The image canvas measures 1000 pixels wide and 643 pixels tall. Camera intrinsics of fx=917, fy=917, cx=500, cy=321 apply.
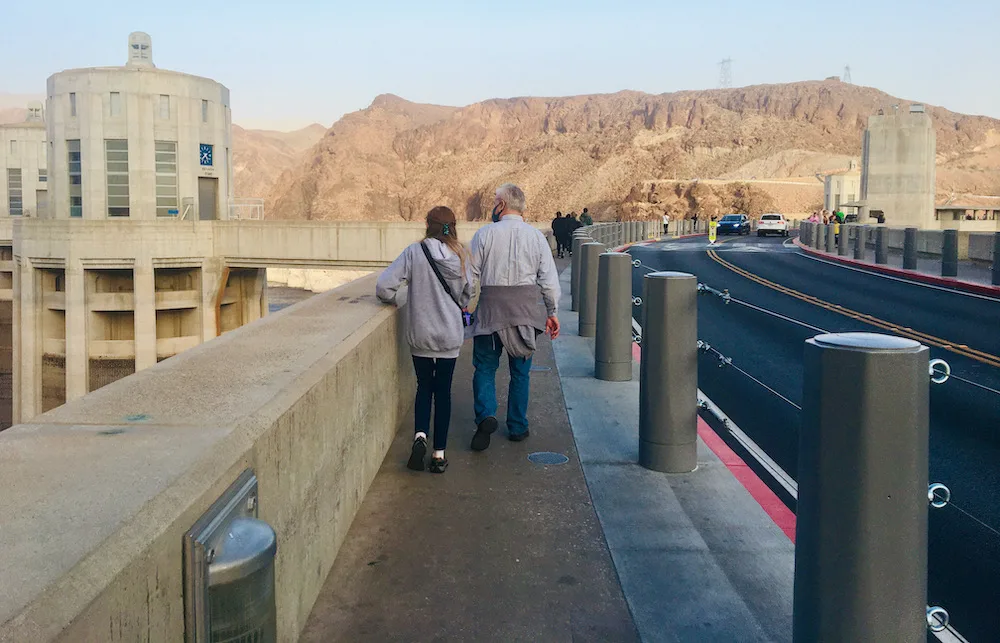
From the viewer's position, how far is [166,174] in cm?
5103

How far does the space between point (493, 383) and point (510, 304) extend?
0.60m

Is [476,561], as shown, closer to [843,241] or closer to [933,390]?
[933,390]

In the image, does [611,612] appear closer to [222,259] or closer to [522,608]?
[522,608]

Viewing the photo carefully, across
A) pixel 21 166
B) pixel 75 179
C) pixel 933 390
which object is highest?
pixel 21 166

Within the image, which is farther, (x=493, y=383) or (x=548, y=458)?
(x=493, y=383)

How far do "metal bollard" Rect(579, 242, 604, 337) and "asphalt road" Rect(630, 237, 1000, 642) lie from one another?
1723mm

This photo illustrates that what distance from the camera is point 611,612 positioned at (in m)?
4.14

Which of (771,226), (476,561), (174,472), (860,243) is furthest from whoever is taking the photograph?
(771,226)

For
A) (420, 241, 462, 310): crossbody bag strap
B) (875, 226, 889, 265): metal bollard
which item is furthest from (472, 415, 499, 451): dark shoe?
(875, 226, 889, 265): metal bollard

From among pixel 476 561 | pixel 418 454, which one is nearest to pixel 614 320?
pixel 418 454

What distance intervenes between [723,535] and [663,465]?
1.16m

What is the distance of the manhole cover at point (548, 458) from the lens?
647cm

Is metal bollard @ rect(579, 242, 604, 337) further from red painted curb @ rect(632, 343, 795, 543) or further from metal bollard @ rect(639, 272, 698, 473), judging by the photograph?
metal bollard @ rect(639, 272, 698, 473)

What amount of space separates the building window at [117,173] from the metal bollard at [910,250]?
40289 mm
